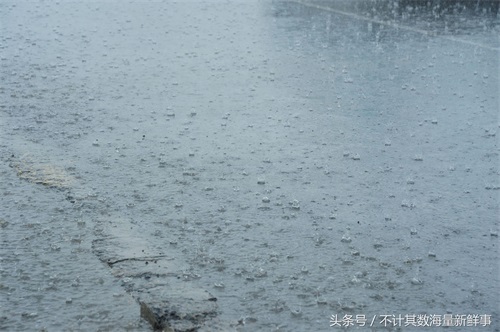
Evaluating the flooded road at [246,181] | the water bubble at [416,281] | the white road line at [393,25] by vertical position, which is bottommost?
the flooded road at [246,181]

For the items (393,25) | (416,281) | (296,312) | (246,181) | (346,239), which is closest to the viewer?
(296,312)

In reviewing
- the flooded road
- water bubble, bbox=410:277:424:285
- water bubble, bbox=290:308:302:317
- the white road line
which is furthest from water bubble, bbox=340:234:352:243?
the white road line

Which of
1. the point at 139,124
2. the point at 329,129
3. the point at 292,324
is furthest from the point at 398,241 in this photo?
the point at 139,124

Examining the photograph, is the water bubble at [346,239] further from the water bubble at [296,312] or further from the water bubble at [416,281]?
the water bubble at [296,312]

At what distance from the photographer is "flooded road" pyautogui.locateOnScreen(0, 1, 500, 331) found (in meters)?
3.54

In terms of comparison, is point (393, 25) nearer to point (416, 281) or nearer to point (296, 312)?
point (416, 281)

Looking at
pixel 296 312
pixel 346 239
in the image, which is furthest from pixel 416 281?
pixel 296 312

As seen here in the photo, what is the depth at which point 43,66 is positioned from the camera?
7559 millimetres

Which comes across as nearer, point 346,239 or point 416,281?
point 416,281

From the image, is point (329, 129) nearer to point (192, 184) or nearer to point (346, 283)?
point (192, 184)

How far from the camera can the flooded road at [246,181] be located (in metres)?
3.54

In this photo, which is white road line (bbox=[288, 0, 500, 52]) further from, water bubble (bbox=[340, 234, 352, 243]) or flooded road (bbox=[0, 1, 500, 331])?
water bubble (bbox=[340, 234, 352, 243])

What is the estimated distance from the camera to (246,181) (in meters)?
4.98

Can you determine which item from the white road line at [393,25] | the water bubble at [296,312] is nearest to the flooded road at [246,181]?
the water bubble at [296,312]
